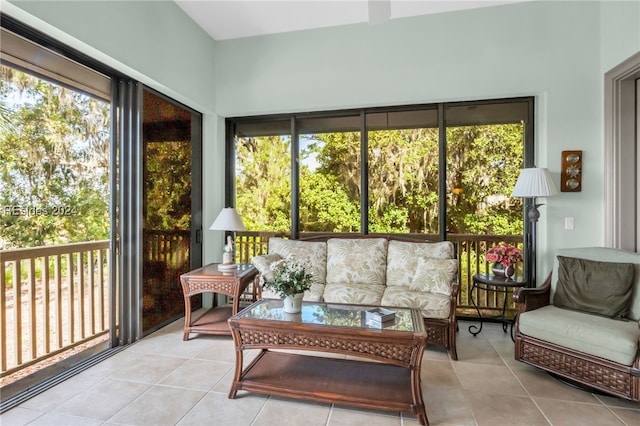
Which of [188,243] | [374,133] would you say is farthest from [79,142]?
[374,133]

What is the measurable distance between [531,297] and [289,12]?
11.8 ft

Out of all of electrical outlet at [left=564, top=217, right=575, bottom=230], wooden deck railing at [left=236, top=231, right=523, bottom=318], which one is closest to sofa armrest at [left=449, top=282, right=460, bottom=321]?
wooden deck railing at [left=236, top=231, right=523, bottom=318]

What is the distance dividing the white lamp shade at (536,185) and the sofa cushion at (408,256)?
32.7 inches

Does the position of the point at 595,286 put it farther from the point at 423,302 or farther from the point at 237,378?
the point at 237,378

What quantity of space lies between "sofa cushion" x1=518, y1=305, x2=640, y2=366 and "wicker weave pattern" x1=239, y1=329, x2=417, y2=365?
120 centimetres

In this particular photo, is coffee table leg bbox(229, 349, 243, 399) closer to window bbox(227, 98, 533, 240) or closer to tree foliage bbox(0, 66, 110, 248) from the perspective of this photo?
tree foliage bbox(0, 66, 110, 248)

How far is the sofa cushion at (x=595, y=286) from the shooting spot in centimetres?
246

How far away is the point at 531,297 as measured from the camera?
8.78 feet

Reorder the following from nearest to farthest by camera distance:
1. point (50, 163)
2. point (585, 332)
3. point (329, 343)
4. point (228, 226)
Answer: point (329, 343)
point (585, 332)
point (50, 163)
point (228, 226)

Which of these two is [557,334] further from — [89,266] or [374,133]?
[89,266]

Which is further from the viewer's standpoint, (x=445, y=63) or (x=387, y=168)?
(x=387, y=168)

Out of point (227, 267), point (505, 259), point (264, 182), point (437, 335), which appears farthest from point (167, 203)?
point (505, 259)

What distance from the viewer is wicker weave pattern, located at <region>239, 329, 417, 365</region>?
2.01m

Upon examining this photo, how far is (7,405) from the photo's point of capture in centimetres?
205
